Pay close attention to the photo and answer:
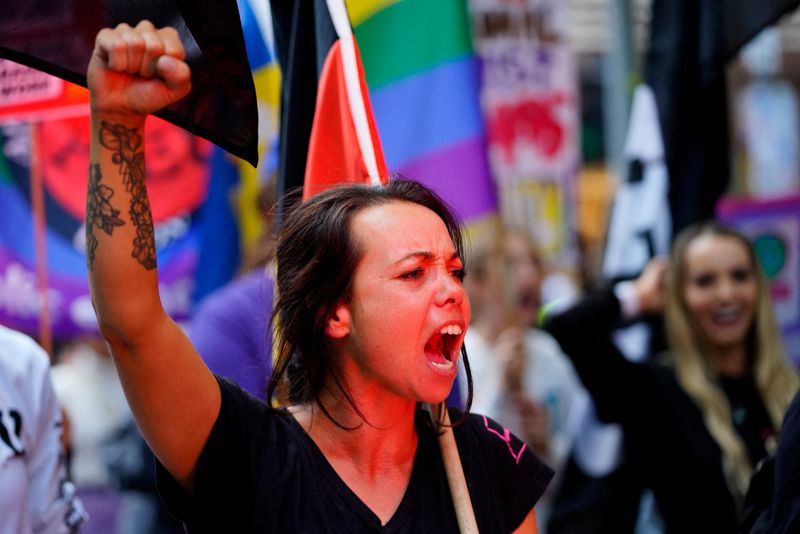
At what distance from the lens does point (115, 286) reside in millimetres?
1832

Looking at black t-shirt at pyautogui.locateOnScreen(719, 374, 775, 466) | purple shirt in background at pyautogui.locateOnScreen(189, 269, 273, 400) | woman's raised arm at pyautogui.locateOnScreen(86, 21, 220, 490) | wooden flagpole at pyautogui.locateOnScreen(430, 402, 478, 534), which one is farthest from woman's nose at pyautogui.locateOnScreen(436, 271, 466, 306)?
black t-shirt at pyautogui.locateOnScreen(719, 374, 775, 466)

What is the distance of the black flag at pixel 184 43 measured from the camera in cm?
202

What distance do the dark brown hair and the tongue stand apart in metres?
0.14

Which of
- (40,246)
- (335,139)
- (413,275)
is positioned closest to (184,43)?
(413,275)

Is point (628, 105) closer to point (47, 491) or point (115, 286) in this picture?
point (47, 491)

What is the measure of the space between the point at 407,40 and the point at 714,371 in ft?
4.92

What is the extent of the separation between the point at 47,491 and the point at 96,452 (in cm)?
201

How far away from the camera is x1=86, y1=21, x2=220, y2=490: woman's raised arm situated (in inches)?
69.7

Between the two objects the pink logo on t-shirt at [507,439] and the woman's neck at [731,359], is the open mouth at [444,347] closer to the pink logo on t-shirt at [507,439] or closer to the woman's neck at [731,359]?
the pink logo on t-shirt at [507,439]

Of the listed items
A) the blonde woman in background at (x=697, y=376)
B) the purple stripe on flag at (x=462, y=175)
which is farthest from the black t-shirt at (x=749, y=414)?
the purple stripe on flag at (x=462, y=175)

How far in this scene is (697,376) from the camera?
386 cm

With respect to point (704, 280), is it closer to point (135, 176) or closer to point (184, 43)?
point (184, 43)

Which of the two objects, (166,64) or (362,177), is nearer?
(166,64)

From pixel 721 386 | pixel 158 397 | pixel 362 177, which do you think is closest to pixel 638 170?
pixel 721 386
